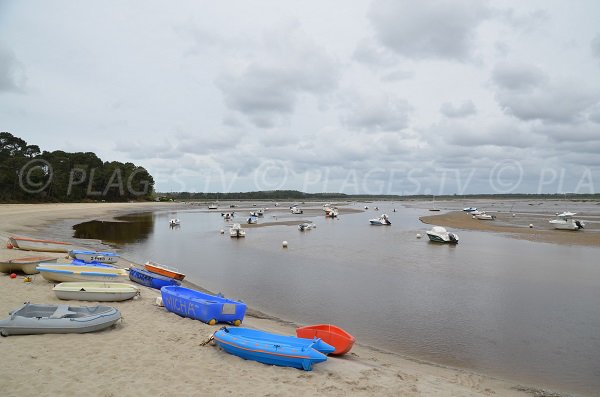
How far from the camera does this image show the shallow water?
38.8 feet

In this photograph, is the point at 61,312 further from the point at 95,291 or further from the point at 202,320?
the point at 202,320

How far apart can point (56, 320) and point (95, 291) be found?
4120 millimetres

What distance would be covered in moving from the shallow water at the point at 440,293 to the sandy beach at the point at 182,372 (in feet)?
6.20

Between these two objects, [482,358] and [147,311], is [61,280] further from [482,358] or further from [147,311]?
[482,358]

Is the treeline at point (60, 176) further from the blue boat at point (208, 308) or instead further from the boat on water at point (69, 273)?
the blue boat at point (208, 308)

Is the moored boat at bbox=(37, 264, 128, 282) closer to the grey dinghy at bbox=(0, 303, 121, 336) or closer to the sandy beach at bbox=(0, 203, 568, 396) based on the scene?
the sandy beach at bbox=(0, 203, 568, 396)

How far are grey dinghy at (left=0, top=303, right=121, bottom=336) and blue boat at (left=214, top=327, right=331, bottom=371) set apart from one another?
11.0ft

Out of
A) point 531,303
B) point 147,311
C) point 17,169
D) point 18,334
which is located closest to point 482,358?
point 531,303

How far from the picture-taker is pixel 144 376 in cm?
816

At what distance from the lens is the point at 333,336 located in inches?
420

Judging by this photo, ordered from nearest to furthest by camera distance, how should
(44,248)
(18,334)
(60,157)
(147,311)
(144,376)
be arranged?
(144,376), (18,334), (147,311), (44,248), (60,157)

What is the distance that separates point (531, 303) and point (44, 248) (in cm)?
2734

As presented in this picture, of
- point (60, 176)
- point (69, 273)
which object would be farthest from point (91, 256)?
point (60, 176)

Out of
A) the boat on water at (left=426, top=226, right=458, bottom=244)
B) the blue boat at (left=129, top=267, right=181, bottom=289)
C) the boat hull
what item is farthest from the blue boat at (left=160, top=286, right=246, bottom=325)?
the boat on water at (left=426, top=226, right=458, bottom=244)
